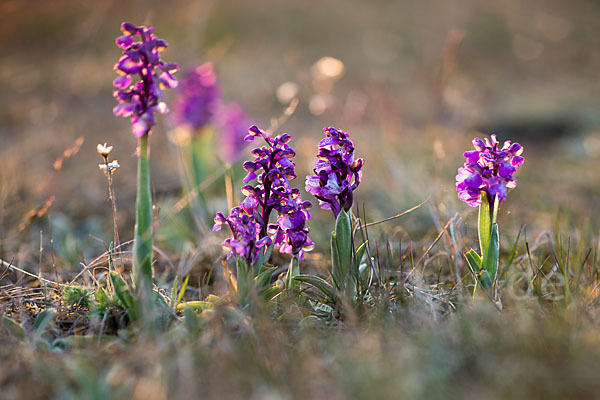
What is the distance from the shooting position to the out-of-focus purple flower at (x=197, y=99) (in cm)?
452

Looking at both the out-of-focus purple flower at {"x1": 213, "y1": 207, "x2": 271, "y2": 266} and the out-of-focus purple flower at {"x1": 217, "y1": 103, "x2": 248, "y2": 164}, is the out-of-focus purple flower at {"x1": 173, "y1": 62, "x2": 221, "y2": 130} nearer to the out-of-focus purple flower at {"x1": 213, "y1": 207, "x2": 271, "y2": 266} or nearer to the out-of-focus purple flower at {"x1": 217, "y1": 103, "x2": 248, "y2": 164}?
the out-of-focus purple flower at {"x1": 217, "y1": 103, "x2": 248, "y2": 164}

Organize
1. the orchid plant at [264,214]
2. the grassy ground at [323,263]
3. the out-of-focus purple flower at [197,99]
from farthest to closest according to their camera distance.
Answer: the out-of-focus purple flower at [197,99]
the orchid plant at [264,214]
the grassy ground at [323,263]

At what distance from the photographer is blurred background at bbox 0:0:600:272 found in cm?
395

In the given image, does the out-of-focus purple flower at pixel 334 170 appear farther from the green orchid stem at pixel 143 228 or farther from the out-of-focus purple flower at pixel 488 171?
the green orchid stem at pixel 143 228

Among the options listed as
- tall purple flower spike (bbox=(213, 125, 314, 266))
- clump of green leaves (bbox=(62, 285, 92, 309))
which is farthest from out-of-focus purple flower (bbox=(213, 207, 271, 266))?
clump of green leaves (bbox=(62, 285, 92, 309))

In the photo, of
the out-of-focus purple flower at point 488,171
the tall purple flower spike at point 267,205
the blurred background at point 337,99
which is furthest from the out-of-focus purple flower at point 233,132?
the out-of-focus purple flower at point 488,171

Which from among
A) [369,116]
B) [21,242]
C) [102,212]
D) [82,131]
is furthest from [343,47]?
[21,242]

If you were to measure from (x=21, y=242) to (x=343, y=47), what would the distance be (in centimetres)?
1481

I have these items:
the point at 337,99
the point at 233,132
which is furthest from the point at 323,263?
the point at 337,99

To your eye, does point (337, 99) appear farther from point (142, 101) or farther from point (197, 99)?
point (142, 101)

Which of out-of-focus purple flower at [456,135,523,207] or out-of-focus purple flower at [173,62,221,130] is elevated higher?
out-of-focus purple flower at [173,62,221,130]

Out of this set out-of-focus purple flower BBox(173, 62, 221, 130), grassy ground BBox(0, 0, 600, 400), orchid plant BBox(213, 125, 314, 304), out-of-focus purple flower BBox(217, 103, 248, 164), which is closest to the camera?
grassy ground BBox(0, 0, 600, 400)

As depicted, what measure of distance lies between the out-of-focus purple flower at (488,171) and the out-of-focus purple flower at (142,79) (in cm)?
122

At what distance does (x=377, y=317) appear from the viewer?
6.22ft
